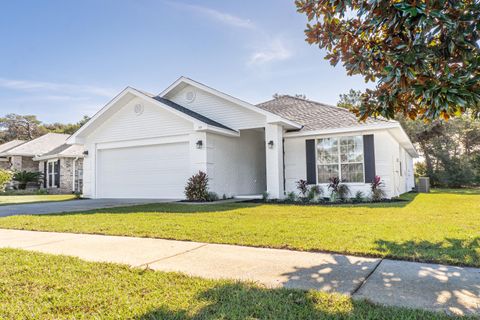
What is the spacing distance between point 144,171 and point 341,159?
861cm

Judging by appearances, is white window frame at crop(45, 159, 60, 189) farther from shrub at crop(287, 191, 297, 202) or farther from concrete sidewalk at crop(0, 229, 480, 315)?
concrete sidewalk at crop(0, 229, 480, 315)

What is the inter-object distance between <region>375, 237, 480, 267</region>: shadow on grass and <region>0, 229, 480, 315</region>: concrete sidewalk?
224 millimetres

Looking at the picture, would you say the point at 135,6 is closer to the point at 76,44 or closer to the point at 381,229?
the point at 76,44

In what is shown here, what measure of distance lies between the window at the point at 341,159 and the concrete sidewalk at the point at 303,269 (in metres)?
8.96

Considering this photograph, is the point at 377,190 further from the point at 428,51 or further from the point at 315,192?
the point at 428,51

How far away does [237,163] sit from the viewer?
1450cm

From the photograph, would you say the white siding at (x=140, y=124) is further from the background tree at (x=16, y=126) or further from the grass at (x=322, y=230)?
the background tree at (x=16, y=126)

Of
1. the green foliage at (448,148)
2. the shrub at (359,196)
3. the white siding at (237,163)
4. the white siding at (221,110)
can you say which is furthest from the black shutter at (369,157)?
the green foliage at (448,148)

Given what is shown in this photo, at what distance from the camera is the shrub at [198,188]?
39.4 feet

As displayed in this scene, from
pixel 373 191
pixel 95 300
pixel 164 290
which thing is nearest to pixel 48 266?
pixel 95 300

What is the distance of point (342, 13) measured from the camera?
11.7 ft

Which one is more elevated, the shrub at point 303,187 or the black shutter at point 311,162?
the black shutter at point 311,162

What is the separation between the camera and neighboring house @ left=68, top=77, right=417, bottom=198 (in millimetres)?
12312

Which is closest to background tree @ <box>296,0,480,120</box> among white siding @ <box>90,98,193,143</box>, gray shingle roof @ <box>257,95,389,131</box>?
gray shingle roof @ <box>257,95,389,131</box>
